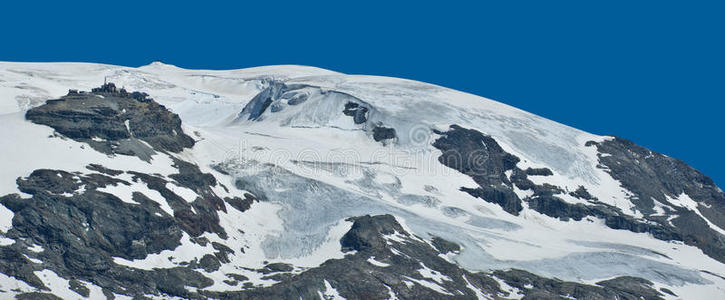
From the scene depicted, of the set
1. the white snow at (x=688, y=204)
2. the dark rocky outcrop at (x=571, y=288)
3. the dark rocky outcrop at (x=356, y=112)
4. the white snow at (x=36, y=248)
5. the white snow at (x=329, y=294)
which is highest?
the dark rocky outcrop at (x=356, y=112)

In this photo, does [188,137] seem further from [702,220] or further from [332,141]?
[702,220]

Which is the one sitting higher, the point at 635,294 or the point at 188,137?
the point at 188,137

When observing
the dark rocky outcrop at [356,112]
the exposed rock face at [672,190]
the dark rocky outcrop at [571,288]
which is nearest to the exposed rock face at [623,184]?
the exposed rock face at [672,190]

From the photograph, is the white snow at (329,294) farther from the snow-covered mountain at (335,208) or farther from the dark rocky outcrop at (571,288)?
the dark rocky outcrop at (571,288)

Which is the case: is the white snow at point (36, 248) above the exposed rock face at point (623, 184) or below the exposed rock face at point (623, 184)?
below

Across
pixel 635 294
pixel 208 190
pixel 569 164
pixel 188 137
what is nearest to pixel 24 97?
pixel 188 137

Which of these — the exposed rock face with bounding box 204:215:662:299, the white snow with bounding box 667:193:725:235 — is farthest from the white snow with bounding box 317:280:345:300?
the white snow with bounding box 667:193:725:235

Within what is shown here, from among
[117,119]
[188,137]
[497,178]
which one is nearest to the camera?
[117,119]

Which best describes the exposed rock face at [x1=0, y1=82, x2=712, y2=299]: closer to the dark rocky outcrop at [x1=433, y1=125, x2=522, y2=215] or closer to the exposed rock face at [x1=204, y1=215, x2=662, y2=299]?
the exposed rock face at [x1=204, y1=215, x2=662, y2=299]
